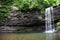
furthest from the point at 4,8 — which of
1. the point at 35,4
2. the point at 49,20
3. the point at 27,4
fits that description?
the point at 49,20

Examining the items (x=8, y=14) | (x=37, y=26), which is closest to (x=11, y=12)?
(x=8, y=14)

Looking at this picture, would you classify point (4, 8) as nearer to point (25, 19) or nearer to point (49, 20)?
point (25, 19)

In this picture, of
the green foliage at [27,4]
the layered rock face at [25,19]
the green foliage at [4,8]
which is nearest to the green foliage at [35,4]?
the green foliage at [27,4]

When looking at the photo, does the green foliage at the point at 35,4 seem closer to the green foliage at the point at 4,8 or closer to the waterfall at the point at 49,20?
the waterfall at the point at 49,20

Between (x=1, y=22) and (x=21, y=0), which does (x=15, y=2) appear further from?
(x=1, y=22)

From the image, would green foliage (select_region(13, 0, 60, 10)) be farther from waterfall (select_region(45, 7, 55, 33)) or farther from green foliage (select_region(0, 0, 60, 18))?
waterfall (select_region(45, 7, 55, 33))

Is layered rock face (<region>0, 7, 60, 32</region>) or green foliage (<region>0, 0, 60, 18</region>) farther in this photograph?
layered rock face (<region>0, 7, 60, 32</region>)

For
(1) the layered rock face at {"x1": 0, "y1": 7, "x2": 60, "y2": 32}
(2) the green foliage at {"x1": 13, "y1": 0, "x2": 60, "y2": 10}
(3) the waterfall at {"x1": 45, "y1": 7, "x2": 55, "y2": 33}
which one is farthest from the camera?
(3) the waterfall at {"x1": 45, "y1": 7, "x2": 55, "y2": 33}

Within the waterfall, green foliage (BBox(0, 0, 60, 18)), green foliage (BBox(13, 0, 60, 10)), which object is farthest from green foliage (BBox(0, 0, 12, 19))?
the waterfall

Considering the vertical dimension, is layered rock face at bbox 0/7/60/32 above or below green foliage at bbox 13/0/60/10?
below

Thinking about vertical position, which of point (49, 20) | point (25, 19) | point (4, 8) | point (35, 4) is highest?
point (35, 4)

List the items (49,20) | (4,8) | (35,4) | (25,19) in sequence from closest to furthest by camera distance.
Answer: (35,4) < (25,19) < (4,8) < (49,20)

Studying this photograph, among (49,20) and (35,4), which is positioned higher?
(35,4)

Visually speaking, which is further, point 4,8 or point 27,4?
point 4,8
